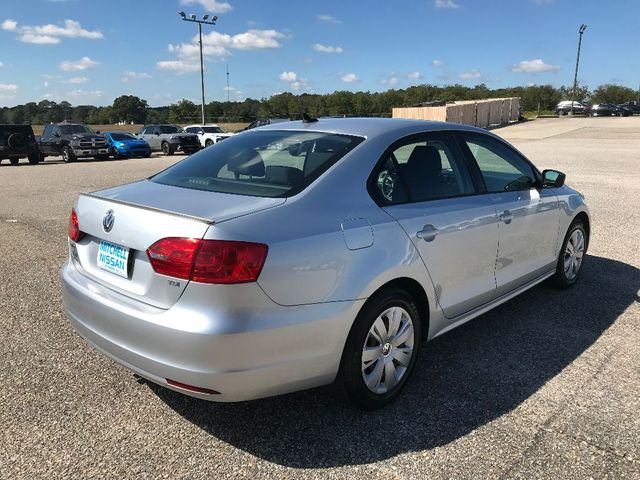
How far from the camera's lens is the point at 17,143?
2331cm

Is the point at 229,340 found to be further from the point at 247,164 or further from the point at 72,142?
the point at 72,142

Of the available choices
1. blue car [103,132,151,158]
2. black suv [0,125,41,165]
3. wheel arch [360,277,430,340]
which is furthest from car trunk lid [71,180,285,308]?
blue car [103,132,151,158]

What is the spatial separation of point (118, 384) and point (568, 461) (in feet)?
8.51

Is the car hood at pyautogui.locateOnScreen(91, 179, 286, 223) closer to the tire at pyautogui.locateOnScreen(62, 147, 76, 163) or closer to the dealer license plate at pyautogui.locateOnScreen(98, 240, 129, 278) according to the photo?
the dealer license plate at pyautogui.locateOnScreen(98, 240, 129, 278)

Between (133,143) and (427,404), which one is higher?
(133,143)

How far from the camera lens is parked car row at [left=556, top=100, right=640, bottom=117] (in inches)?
2404

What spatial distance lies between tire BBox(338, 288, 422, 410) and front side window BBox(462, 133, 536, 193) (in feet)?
4.40

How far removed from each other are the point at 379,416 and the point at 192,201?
1.58 metres

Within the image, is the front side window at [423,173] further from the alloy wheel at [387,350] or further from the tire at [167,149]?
the tire at [167,149]

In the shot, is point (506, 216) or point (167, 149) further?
point (167, 149)

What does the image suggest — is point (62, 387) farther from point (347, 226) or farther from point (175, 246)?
point (347, 226)

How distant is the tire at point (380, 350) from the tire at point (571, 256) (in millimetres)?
2377

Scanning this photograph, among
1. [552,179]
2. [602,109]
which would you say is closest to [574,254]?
[552,179]

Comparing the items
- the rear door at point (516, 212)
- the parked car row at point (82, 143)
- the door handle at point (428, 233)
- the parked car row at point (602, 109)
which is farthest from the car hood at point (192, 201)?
the parked car row at point (602, 109)
